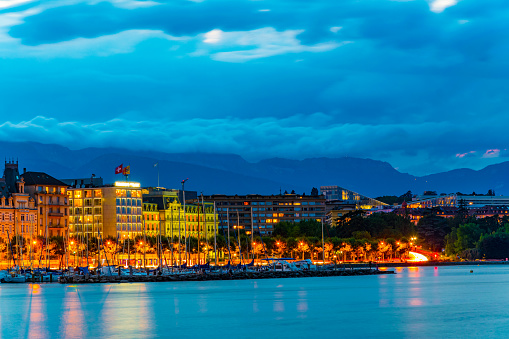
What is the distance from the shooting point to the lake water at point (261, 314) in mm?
66750

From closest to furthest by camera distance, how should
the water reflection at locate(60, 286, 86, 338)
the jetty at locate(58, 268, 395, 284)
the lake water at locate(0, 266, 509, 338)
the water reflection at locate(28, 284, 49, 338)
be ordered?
the lake water at locate(0, 266, 509, 338)
the water reflection at locate(60, 286, 86, 338)
the water reflection at locate(28, 284, 49, 338)
the jetty at locate(58, 268, 395, 284)

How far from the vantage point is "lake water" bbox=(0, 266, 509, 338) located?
6675cm

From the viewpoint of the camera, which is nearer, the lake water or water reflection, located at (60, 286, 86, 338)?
the lake water

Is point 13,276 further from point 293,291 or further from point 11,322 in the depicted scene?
point 11,322

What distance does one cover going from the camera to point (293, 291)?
406 ft

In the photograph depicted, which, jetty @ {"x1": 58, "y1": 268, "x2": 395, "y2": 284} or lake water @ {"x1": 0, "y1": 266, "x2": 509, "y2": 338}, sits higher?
jetty @ {"x1": 58, "y1": 268, "x2": 395, "y2": 284}

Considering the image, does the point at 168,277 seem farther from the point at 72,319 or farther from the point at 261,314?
the point at 72,319

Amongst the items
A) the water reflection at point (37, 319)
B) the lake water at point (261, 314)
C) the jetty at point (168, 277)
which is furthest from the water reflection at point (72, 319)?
the jetty at point (168, 277)

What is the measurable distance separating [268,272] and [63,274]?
134 ft

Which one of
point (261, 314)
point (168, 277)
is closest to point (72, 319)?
point (261, 314)

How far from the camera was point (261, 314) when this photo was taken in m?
82.9

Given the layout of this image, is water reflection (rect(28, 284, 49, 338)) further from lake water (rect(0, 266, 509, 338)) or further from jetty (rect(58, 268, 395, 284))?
jetty (rect(58, 268, 395, 284))

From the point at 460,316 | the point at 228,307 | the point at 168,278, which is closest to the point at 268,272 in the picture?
the point at 168,278

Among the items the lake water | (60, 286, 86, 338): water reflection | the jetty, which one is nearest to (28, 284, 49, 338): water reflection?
the lake water
